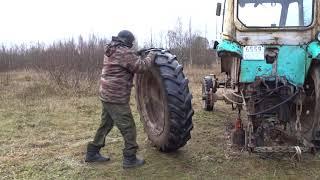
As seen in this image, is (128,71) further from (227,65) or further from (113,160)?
(227,65)

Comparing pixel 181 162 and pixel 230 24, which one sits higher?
pixel 230 24

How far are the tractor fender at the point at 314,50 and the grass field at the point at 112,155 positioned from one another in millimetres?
1364

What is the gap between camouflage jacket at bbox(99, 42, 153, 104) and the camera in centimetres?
604

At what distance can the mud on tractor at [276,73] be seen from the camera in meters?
6.51

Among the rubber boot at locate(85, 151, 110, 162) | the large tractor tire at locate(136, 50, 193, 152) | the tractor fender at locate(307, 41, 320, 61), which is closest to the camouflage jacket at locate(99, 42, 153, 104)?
the large tractor tire at locate(136, 50, 193, 152)

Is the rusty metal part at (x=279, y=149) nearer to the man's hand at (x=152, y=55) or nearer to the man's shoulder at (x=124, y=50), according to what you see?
the man's hand at (x=152, y=55)

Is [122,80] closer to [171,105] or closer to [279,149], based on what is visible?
[171,105]

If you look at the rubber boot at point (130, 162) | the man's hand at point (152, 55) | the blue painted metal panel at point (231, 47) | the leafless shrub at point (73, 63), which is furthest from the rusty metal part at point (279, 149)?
the leafless shrub at point (73, 63)

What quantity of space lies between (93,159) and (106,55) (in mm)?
1439

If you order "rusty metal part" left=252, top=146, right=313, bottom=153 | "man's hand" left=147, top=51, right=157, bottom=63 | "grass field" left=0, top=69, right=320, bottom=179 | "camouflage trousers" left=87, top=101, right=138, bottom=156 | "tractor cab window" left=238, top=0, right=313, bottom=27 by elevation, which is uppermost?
"tractor cab window" left=238, top=0, right=313, bottom=27

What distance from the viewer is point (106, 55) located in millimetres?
6168

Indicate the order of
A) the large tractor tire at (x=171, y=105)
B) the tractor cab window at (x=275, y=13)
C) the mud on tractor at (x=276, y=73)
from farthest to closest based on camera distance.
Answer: the tractor cab window at (x=275, y=13), the mud on tractor at (x=276, y=73), the large tractor tire at (x=171, y=105)

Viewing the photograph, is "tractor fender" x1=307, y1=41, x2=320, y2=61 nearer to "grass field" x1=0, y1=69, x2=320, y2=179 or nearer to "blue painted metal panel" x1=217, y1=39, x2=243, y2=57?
"blue painted metal panel" x1=217, y1=39, x2=243, y2=57

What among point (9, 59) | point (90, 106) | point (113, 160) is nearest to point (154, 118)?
point (113, 160)
